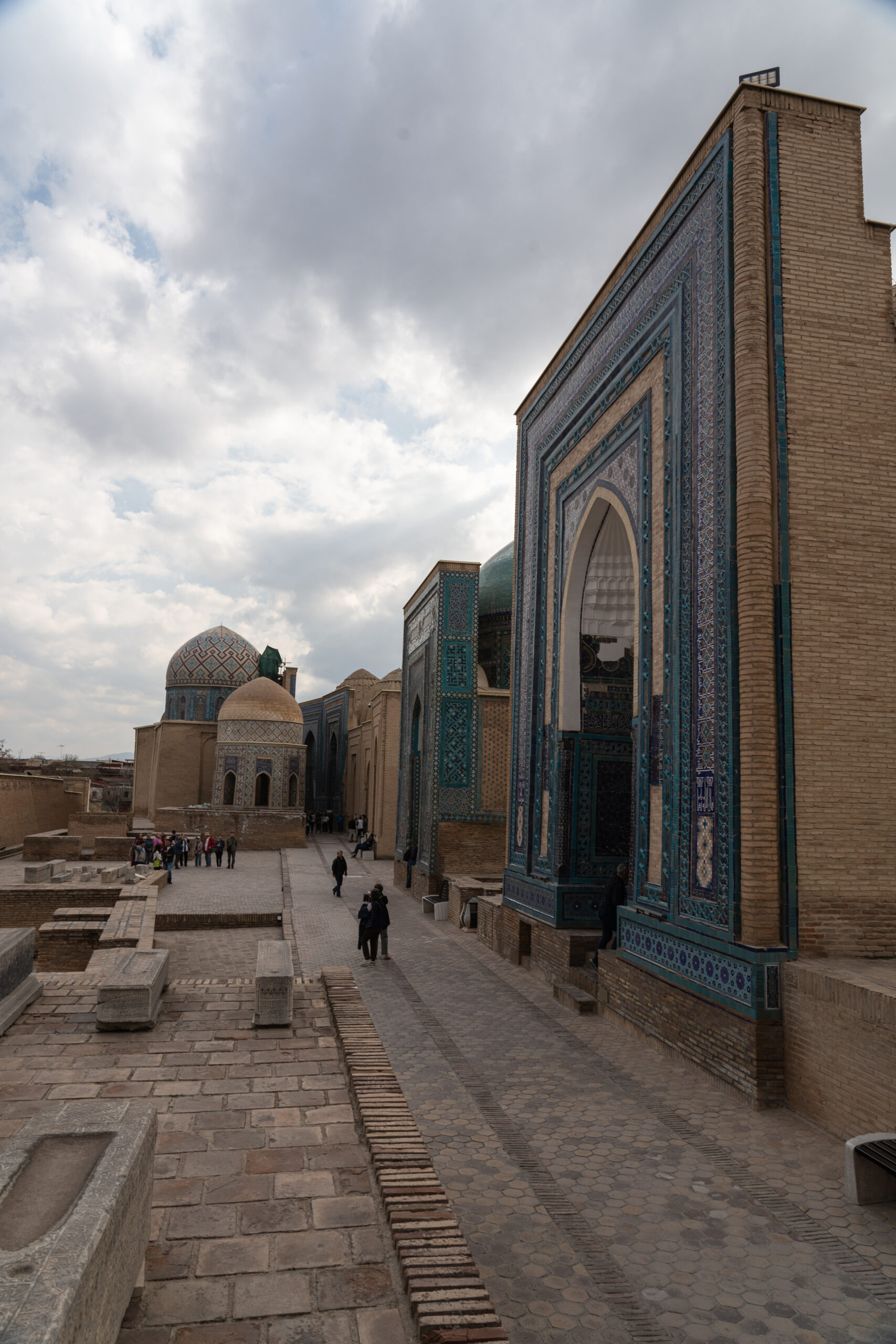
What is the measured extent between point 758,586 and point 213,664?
31172 mm

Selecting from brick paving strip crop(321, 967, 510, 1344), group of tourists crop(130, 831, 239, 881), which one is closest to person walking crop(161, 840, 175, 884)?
group of tourists crop(130, 831, 239, 881)

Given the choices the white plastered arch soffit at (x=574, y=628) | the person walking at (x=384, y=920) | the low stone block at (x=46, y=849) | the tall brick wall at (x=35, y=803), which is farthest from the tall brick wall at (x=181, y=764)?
the white plastered arch soffit at (x=574, y=628)

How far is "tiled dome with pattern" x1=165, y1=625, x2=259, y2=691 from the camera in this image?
3428cm

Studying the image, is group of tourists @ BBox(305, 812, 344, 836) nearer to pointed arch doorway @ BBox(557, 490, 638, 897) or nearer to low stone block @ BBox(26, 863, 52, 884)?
low stone block @ BBox(26, 863, 52, 884)

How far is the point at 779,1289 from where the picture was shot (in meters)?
3.02

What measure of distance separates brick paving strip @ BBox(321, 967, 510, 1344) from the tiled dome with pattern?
31.1 metres

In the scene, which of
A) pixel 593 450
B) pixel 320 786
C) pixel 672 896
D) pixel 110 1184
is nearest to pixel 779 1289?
pixel 110 1184

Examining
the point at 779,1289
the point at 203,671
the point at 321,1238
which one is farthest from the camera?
the point at 203,671

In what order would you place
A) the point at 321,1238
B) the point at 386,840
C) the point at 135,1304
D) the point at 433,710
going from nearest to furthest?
the point at 135,1304
the point at 321,1238
the point at 433,710
the point at 386,840

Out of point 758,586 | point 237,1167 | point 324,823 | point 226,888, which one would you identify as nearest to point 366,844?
point 226,888

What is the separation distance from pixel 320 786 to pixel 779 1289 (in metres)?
32.9

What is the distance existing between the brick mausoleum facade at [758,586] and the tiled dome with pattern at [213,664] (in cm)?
2912

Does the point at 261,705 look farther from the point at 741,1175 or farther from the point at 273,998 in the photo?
the point at 741,1175

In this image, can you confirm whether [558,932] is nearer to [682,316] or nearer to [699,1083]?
[699,1083]
